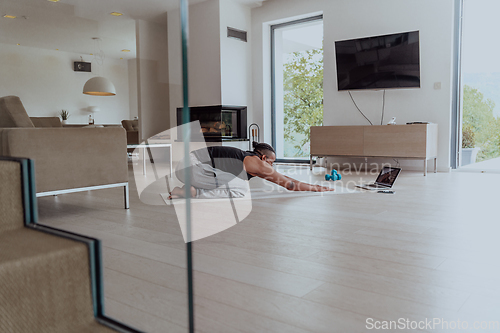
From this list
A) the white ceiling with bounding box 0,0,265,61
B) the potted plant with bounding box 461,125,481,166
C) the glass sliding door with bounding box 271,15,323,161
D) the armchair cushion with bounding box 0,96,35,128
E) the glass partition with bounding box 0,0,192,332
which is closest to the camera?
the glass partition with bounding box 0,0,192,332

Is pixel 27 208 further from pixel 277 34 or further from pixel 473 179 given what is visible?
pixel 277 34

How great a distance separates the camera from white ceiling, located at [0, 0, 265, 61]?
1.04 m

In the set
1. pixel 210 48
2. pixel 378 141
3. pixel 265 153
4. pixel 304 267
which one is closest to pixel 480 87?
pixel 378 141

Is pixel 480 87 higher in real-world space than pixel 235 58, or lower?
lower

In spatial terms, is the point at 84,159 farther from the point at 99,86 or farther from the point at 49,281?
the point at 49,281

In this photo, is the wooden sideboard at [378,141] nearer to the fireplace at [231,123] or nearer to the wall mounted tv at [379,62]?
the wall mounted tv at [379,62]

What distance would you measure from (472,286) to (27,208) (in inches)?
50.7

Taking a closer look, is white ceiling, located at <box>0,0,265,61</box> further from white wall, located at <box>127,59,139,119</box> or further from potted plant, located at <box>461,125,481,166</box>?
potted plant, located at <box>461,125,481,166</box>

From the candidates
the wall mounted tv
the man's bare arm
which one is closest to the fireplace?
the wall mounted tv

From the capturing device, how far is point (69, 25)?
1.11 metres

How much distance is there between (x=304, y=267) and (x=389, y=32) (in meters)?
4.57

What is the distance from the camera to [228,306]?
1.18 m

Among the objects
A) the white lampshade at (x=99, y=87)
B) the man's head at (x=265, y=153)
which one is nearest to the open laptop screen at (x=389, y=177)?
the man's head at (x=265, y=153)

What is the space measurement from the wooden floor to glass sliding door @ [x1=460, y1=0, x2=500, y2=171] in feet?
8.82
